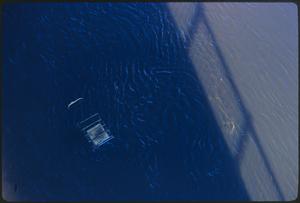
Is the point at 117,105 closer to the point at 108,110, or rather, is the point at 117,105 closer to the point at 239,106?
the point at 108,110

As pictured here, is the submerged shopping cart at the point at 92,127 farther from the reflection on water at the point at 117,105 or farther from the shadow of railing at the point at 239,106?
the shadow of railing at the point at 239,106

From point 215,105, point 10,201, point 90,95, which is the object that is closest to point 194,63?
point 215,105

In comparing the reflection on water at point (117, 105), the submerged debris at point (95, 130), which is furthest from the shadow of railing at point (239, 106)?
the submerged debris at point (95, 130)

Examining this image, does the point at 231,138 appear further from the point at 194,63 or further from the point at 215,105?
the point at 194,63

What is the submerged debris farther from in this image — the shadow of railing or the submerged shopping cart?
the shadow of railing

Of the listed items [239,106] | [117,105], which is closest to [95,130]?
[117,105]

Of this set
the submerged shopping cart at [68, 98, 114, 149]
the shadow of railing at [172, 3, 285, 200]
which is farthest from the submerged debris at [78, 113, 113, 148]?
the shadow of railing at [172, 3, 285, 200]
